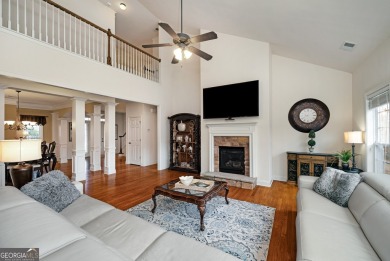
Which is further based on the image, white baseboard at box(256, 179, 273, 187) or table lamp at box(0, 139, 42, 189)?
white baseboard at box(256, 179, 273, 187)

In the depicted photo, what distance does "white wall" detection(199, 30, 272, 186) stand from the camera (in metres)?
4.30

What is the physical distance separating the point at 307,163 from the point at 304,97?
1625 millimetres

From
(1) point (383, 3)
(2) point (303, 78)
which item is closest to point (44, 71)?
(1) point (383, 3)

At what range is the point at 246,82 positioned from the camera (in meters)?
4.41

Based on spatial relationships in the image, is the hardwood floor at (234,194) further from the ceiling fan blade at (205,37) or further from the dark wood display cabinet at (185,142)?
the ceiling fan blade at (205,37)

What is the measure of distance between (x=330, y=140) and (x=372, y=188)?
2.62 m

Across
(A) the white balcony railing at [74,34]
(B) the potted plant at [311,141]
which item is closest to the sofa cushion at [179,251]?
(B) the potted plant at [311,141]

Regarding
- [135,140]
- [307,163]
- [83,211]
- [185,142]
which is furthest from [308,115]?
[135,140]

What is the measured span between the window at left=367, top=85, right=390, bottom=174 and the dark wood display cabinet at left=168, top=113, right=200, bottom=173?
12.9 feet

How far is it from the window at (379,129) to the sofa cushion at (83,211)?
4.17 meters

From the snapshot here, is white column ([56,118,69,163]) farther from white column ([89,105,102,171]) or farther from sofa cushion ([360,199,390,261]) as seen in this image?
sofa cushion ([360,199,390,261])

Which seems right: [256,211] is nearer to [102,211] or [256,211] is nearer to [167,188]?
[167,188]

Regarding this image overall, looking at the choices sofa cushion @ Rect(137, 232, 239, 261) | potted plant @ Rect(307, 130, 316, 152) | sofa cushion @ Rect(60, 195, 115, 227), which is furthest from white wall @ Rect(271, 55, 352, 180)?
sofa cushion @ Rect(60, 195, 115, 227)

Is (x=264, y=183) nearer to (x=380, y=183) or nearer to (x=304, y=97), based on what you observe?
(x=304, y=97)
